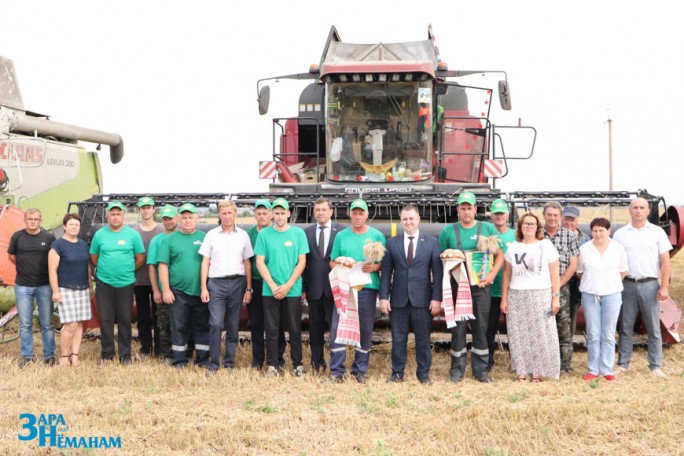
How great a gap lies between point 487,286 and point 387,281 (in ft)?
2.97

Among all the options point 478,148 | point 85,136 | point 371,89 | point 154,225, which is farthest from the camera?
point 85,136

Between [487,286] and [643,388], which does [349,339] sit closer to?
[487,286]

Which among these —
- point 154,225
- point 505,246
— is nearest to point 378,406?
point 505,246

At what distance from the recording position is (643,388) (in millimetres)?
6098

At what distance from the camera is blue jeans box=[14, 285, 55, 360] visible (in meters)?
7.40

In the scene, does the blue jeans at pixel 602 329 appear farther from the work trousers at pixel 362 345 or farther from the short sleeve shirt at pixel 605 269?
the work trousers at pixel 362 345

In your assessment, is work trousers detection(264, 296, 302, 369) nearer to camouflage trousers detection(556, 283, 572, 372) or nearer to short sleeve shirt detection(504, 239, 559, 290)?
short sleeve shirt detection(504, 239, 559, 290)

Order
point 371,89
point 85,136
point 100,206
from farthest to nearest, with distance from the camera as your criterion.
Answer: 1. point 85,136
2. point 371,89
3. point 100,206

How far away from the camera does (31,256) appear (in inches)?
289

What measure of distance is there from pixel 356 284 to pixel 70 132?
28.5 feet

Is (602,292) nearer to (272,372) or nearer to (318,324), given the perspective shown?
(318,324)

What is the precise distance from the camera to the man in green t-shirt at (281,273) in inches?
267

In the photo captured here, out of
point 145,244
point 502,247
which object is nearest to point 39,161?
point 145,244

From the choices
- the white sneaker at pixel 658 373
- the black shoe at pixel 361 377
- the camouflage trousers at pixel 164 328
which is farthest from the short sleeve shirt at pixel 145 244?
the white sneaker at pixel 658 373
